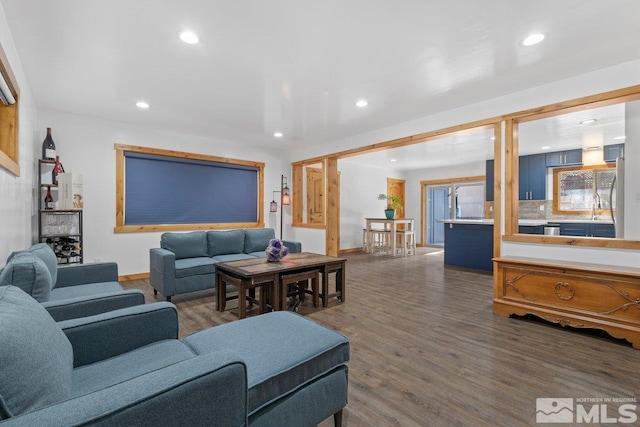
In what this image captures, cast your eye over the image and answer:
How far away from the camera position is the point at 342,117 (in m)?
4.40

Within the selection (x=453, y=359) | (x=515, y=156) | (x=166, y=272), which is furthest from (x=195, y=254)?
(x=515, y=156)

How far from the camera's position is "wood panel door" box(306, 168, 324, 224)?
7.32 m

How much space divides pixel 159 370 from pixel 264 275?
203cm

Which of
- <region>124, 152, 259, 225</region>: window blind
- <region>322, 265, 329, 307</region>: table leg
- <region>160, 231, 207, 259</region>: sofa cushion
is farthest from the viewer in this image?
<region>124, 152, 259, 225</region>: window blind

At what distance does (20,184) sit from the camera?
294cm

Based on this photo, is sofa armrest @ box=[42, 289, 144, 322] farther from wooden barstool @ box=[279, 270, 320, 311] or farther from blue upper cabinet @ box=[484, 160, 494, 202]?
blue upper cabinet @ box=[484, 160, 494, 202]

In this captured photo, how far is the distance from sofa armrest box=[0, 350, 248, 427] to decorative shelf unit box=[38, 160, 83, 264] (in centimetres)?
376

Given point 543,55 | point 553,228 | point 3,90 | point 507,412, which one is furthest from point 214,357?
point 553,228

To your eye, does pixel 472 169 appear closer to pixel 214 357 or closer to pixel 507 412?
pixel 507 412

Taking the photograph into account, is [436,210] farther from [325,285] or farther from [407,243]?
[325,285]

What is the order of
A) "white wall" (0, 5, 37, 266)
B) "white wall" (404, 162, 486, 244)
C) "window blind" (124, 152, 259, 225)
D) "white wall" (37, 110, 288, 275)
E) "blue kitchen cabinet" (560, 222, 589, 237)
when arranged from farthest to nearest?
"white wall" (404, 162, 486, 244)
"blue kitchen cabinet" (560, 222, 589, 237)
"window blind" (124, 152, 259, 225)
"white wall" (37, 110, 288, 275)
"white wall" (0, 5, 37, 266)

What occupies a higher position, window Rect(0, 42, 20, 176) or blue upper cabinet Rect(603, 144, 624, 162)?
blue upper cabinet Rect(603, 144, 624, 162)

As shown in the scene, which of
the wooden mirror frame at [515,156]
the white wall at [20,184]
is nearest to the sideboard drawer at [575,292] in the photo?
the wooden mirror frame at [515,156]

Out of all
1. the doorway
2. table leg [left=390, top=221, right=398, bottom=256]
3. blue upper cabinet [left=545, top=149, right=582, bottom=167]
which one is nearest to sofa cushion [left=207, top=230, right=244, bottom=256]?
table leg [left=390, top=221, right=398, bottom=256]
